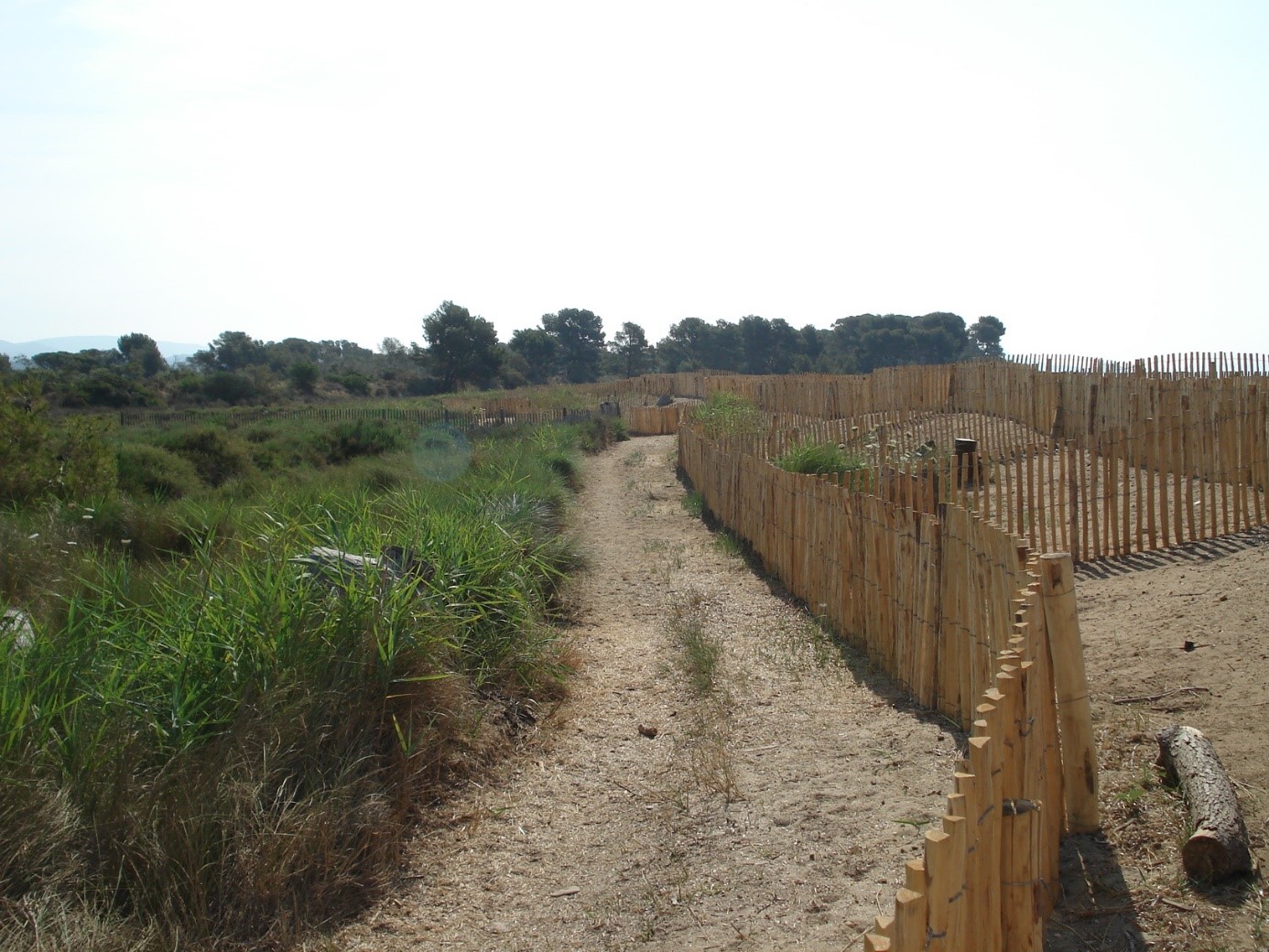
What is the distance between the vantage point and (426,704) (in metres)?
5.03

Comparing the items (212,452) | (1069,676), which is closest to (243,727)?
(1069,676)

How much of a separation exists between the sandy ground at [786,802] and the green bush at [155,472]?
508 inches

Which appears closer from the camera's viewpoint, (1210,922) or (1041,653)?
(1210,922)

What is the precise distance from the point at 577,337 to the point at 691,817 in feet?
297

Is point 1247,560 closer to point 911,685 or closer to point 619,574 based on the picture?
point 911,685

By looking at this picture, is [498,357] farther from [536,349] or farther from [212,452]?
[212,452]

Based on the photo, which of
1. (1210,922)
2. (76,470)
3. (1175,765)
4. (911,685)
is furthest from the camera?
(76,470)

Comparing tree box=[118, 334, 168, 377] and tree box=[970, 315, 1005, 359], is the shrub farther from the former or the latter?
tree box=[970, 315, 1005, 359]

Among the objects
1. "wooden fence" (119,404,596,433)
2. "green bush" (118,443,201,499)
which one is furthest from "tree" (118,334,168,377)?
"green bush" (118,443,201,499)

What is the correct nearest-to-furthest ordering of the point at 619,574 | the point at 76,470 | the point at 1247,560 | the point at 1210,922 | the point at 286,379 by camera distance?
the point at 1210,922
the point at 1247,560
the point at 619,574
the point at 76,470
the point at 286,379

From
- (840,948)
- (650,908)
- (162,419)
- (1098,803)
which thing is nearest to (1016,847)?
(840,948)

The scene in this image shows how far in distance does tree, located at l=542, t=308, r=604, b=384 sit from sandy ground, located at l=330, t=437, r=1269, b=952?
272 ft

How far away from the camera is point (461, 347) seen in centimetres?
6969

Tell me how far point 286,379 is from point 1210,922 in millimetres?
59469
